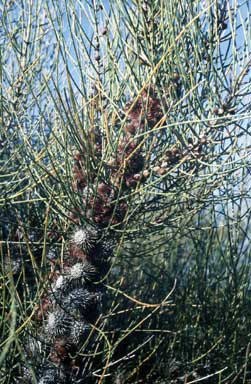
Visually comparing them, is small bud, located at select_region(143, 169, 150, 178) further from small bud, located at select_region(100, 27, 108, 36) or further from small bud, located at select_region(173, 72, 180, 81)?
small bud, located at select_region(100, 27, 108, 36)

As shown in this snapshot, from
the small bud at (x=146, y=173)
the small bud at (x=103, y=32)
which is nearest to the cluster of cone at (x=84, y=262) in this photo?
the small bud at (x=146, y=173)

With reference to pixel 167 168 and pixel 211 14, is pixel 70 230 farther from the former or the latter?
pixel 211 14

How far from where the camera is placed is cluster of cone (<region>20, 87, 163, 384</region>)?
226 centimetres

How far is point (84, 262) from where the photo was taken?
2.31 metres

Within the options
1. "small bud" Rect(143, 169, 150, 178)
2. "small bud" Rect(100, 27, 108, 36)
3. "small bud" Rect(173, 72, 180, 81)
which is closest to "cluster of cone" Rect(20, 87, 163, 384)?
"small bud" Rect(143, 169, 150, 178)

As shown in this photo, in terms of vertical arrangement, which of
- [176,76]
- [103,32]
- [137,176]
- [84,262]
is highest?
[103,32]

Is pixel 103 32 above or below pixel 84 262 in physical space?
above

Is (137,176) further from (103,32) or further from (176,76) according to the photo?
(103,32)

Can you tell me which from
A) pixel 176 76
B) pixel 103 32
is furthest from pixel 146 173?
pixel 103 32

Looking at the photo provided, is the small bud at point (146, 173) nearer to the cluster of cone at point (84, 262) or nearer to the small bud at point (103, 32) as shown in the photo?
the cluster of cone at point (84, 262)

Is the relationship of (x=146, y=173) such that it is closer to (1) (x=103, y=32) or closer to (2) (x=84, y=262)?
(2) (x=84, y=262)

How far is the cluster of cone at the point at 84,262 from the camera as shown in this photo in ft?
7.41

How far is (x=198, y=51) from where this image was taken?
82.7 inches

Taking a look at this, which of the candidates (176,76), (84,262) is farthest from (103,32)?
(84,262)
